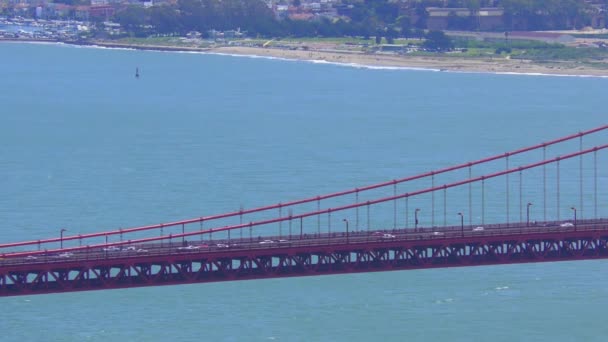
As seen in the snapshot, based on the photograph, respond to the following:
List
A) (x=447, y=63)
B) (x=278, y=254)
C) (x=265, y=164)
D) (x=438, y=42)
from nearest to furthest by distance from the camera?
(x=278, y=254)
(x=265, y=164)
(x=447, y=63)
(x=438, y=42)

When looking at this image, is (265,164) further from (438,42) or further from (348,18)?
(348,18)

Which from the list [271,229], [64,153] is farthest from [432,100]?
[271,229]

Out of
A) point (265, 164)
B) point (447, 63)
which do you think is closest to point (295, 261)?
point (265, 164)

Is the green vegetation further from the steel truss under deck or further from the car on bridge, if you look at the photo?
the car on bridge

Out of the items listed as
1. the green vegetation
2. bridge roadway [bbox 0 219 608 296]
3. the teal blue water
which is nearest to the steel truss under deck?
bridge roadway [bbox 0 219 608 296]

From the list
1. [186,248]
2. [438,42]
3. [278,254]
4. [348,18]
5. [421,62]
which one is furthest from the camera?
[348,18]
